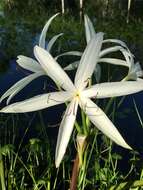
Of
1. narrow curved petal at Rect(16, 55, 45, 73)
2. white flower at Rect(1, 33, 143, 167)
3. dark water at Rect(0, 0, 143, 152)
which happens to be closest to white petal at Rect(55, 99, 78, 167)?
white flower at Rect(1, 33, 143, 167)

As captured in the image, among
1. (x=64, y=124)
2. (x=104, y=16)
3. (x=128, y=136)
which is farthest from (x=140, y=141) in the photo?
(x=104, y=16)

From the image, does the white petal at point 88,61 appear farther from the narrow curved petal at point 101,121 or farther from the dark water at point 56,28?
the dark water at point 56,28

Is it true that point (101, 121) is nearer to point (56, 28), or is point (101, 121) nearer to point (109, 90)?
point (109, 90)

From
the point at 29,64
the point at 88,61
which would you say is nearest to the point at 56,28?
the point at 29,64

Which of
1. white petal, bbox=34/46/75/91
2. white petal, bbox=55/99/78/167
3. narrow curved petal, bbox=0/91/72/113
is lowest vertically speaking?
white petal, bbox=55/99/78/167

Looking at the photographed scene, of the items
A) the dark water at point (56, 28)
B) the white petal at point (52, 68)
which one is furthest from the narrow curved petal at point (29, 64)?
the dark water at point (56, 28)

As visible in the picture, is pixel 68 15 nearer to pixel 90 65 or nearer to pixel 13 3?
pixel 13 3

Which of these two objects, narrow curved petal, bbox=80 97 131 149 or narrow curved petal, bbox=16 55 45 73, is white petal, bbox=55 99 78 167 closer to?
narrow curved petal, bbox=80 97 131 149

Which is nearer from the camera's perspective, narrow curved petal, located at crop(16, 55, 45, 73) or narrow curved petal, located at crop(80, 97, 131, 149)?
narrow curved petal, located at crop(80, 97, 131, 149)
